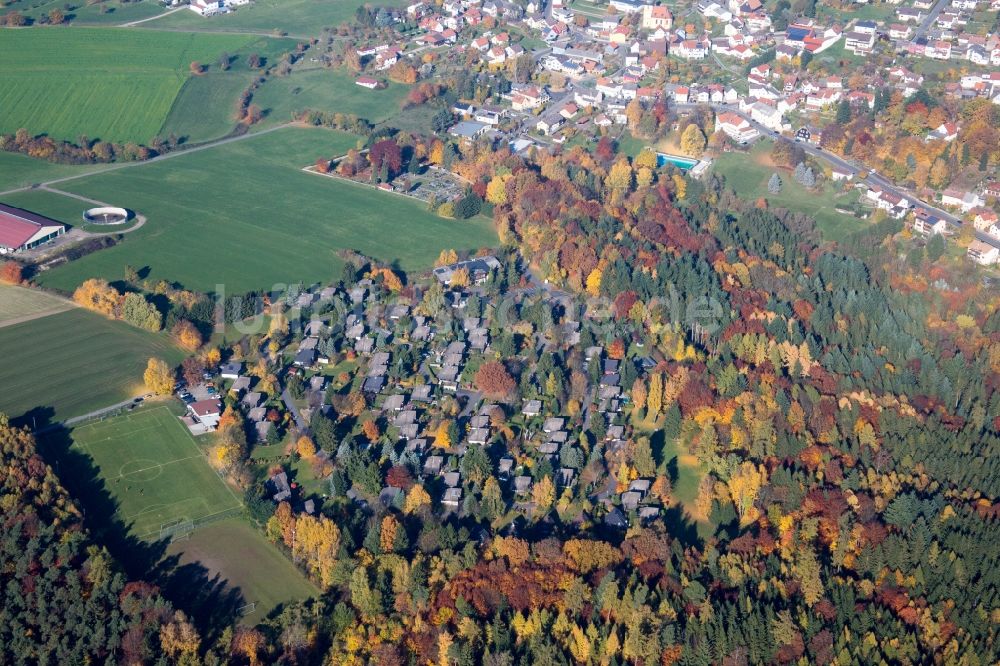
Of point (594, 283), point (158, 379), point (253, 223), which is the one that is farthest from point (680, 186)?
point (158, 379)

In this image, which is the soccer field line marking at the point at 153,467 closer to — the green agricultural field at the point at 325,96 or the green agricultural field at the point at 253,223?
the green agricultural field at the point at 253,223

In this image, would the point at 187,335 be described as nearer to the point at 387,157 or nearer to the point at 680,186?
the point at 387,157

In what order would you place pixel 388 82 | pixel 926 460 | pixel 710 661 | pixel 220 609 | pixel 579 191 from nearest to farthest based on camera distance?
1. pixel 710 661
2. pixel 220 609
3. pixel 926 460
4. pixel 579 191
5. pixel 388 82

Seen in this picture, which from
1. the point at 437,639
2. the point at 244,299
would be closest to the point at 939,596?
the point at 437,639

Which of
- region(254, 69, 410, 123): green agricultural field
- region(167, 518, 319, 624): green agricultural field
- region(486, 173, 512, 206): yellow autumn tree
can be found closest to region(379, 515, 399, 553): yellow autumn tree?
region(167, 518, 319, 624): green agricultural field

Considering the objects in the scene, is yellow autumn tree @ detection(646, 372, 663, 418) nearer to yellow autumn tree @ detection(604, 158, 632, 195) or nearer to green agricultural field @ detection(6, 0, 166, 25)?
yellow autumn tree @ detection(604, 158, 632, 195)

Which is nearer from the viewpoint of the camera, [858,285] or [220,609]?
[220,609]

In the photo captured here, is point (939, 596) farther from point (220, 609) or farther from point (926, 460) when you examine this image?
point (220, 609)

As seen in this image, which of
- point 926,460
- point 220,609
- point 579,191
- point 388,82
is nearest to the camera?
point 220,609
